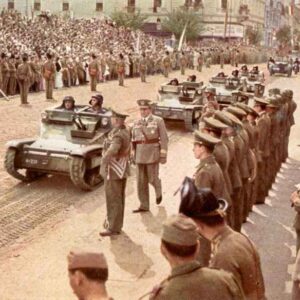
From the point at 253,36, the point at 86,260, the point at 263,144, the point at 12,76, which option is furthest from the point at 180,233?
the point at 253,36

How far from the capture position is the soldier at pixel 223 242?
5051 mm

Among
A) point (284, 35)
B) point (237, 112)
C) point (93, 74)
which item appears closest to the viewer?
point (237, 112)

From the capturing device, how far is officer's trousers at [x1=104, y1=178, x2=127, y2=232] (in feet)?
33.1

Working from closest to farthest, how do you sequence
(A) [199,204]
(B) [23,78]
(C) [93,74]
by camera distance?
(A) [199,204]
(B) [23,78]
(C) [93,74]

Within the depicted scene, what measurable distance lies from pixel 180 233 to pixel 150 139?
7.00 metres

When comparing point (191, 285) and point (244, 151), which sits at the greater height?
point (191, 285)

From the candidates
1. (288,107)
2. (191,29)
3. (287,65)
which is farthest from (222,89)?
(191,29)

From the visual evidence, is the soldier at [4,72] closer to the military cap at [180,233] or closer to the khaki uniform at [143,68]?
the khaki uniform at [143,68]

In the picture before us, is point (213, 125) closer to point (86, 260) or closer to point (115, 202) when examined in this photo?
point (115, 202)

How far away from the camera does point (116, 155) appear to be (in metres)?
10.0

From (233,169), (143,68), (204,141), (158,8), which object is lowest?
(143,68)

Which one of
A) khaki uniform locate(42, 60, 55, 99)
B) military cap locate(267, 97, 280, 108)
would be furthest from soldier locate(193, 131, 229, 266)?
khaki uniform locate(42, 60, 55, 99)

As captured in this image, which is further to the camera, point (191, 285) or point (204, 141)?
point (204, 141)

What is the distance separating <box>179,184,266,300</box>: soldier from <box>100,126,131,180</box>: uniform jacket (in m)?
4.68
